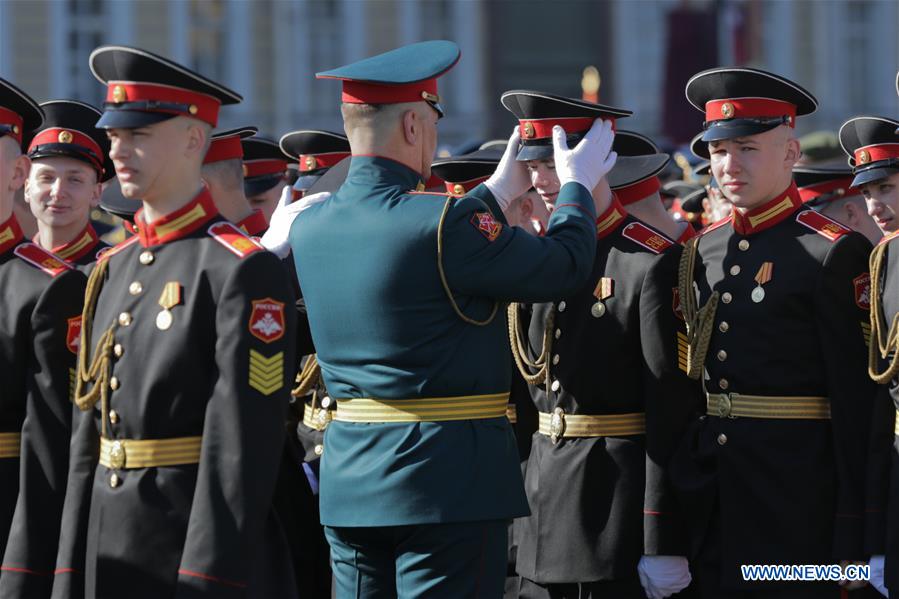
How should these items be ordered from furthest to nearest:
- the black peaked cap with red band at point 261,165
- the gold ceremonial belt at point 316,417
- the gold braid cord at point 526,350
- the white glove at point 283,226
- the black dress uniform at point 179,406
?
the black peaked cap with red band at point 261,165
the gold ceremonial belt at point 316,417
the gold braid cord at point 526,350
the white glove at point 283,226
the black dress uniform at point 179,406

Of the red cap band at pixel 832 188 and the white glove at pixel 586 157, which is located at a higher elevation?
the white glove at pixel 586 157

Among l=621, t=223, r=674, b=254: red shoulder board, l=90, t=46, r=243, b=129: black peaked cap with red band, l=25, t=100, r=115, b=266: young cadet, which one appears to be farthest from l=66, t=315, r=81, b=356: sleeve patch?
l=621, t=223, r=674, b=254: red shoulder board

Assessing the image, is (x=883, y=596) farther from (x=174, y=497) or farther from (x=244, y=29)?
(x=244, y=29)

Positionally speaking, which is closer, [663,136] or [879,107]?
[663,136]

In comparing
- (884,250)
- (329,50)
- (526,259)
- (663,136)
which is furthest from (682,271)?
(329,50)

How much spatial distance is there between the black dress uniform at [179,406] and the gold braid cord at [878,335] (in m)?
1.88

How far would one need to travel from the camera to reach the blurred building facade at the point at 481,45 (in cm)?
Result: 2811

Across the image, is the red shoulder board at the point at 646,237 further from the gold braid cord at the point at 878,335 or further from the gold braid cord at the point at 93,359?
the gold braid cord at the point at 93,359

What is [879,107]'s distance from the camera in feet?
99.9

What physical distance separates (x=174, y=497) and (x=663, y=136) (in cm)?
2226

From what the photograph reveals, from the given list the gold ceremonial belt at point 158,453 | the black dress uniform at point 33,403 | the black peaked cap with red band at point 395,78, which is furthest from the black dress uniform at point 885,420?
the black dress uniform at point 33,403

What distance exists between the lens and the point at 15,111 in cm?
519

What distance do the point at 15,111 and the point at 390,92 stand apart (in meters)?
1.36

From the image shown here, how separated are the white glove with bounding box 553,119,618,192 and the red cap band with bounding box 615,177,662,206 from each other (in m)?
1.06
